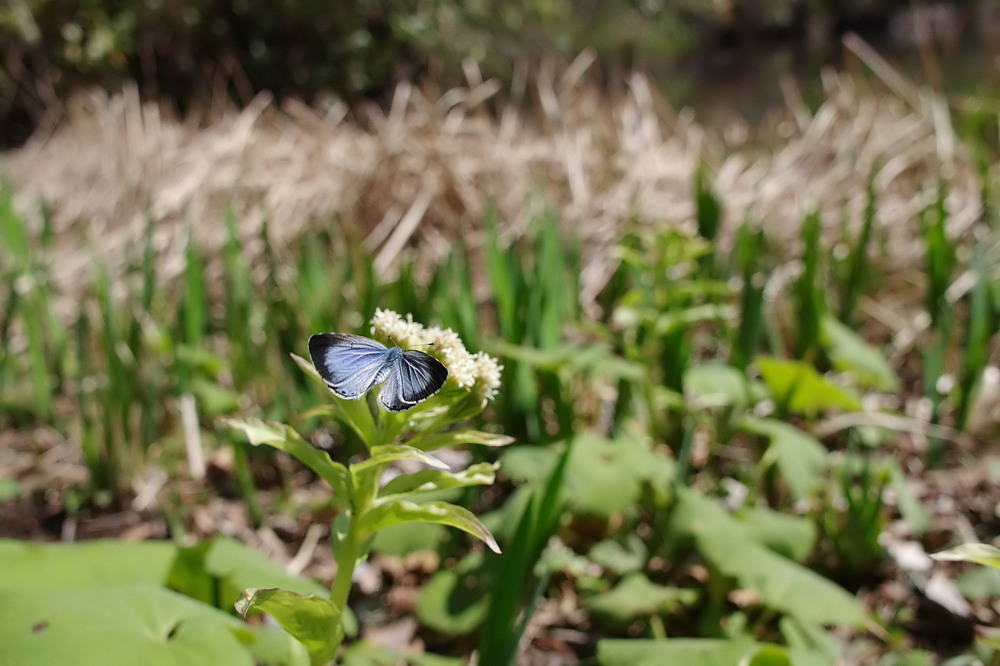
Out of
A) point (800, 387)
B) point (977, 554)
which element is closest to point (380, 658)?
point (977, 554)

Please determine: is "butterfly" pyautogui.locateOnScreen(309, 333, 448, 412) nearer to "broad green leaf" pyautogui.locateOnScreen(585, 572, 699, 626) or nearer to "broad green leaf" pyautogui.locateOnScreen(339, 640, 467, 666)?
"broad green leaf" pyautogui.locateOnScreen(339, 640, 467, 666)

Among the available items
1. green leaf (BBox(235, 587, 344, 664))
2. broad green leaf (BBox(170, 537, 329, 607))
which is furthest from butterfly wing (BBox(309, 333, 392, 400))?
broad green leaf (BBox(170, 537, 329, 607))

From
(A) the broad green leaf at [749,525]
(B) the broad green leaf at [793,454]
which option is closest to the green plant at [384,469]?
(A) the broad green leaf at [749,525]

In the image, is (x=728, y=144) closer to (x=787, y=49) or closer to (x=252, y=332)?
(x=252, y=332)

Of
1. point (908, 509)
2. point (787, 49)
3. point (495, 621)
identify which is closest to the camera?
point (495, 621)

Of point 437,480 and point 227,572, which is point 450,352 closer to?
point 437,480

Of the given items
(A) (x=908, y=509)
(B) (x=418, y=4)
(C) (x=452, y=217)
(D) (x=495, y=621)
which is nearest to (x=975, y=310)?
(A) (x=908, y=509)
